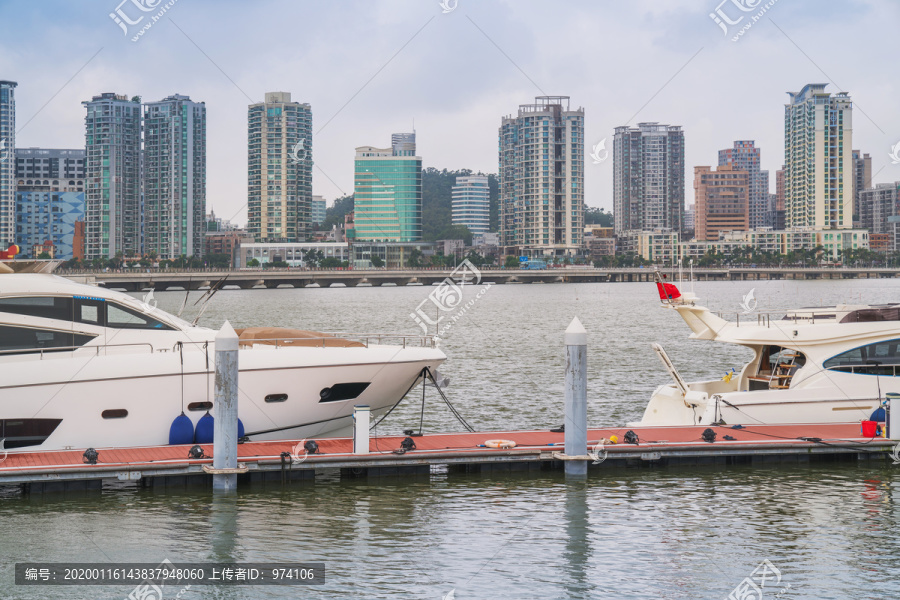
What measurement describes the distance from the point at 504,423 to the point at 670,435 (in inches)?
298

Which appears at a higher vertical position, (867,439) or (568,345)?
(568,345)

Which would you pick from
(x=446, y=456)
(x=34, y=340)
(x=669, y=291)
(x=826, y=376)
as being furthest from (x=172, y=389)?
(x=826, y=376)

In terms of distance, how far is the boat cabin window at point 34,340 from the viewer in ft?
62.7

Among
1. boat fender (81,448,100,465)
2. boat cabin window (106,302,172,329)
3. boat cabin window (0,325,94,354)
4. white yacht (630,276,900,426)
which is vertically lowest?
boat fender (81,448,100,465)

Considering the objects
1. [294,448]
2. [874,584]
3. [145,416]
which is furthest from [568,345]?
[145,416]

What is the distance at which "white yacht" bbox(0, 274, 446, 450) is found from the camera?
18828 mm

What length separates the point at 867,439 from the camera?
20.4 metres

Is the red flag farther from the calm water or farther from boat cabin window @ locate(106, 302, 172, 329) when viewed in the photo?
boat cabin window @ locate(106, 302, 172, 329)

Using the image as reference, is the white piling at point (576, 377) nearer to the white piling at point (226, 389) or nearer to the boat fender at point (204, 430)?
the white piling at point (226, 389)

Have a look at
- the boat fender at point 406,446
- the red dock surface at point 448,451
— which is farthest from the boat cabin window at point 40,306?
the boat fender at point 406,446

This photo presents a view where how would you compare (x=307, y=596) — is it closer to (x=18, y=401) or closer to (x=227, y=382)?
(x=227, y=382)

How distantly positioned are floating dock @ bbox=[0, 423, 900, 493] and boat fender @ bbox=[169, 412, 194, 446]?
0.51 meters

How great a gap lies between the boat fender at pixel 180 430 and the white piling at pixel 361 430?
11.0 feet

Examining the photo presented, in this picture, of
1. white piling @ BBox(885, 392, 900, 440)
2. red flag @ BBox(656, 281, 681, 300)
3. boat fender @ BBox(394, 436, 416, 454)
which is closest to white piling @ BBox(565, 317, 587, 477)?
boat fender @ BBox(394, 436, 416, 454)
